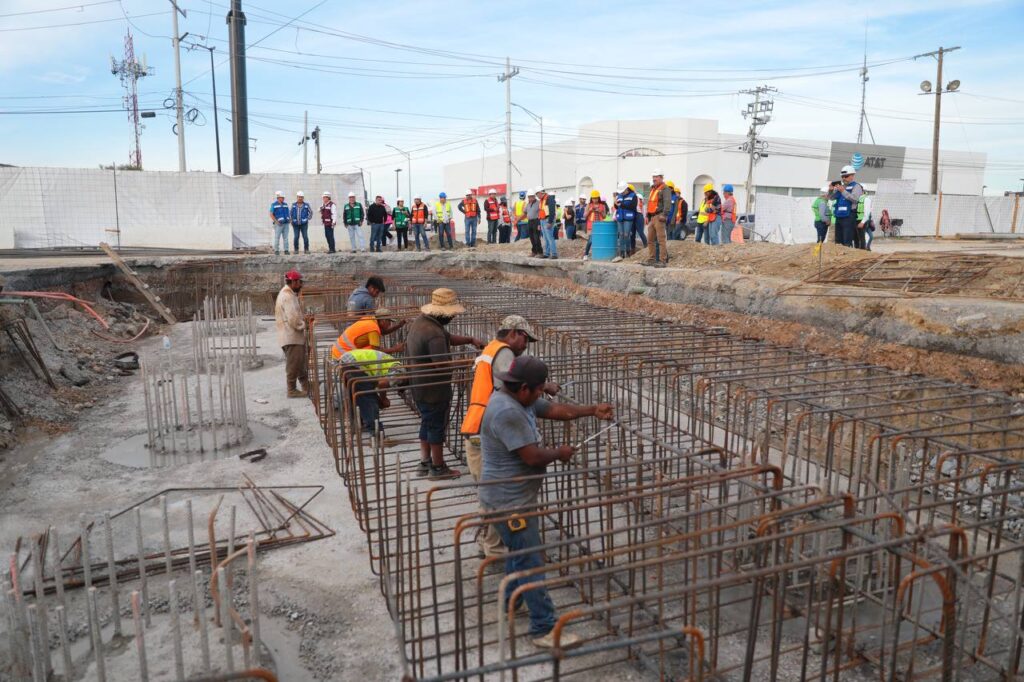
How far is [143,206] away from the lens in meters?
22.9

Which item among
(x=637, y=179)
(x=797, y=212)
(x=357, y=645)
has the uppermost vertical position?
(x=637, y=179)

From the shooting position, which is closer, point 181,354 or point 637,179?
point 181,354

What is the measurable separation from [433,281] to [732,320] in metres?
6.09

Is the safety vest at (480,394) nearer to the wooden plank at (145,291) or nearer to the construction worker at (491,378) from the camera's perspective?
the construction worker at (491,378)

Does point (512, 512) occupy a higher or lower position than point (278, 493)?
higher

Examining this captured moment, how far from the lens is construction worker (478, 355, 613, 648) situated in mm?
3961

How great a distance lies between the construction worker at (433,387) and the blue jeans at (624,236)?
10383 mm

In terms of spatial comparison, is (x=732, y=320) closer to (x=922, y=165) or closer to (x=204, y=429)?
(x=204, y=429)

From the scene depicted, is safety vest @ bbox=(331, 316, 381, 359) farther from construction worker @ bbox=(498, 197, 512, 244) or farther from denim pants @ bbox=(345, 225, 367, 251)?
construction worker @ bbox=(498, 197, 512, 244)

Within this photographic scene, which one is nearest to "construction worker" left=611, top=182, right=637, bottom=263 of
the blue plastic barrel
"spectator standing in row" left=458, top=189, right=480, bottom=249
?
the blue plastic barrel

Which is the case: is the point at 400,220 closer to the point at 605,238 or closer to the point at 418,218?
the point at 418,218

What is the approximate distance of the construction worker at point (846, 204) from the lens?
43.3 feet

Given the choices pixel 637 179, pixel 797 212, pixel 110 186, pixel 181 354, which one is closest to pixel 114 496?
pixel 181 354

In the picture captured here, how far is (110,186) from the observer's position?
22.5 m
